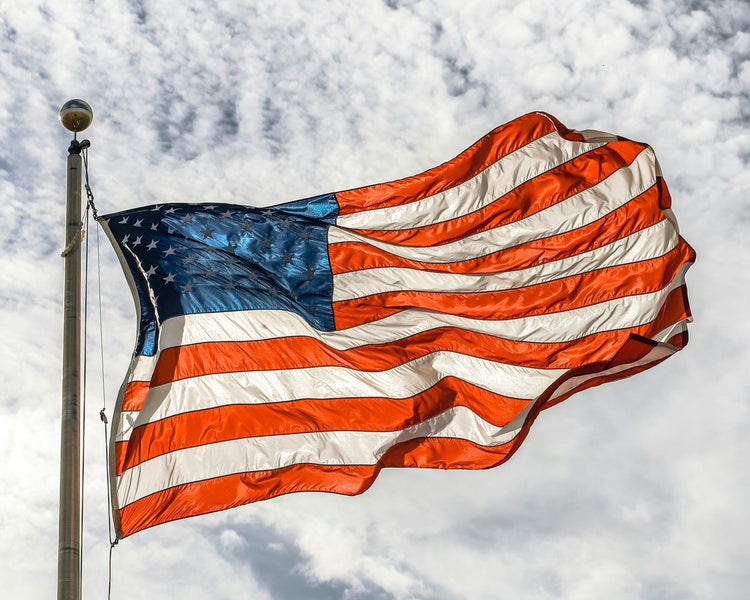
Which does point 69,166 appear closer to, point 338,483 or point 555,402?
point 338,483

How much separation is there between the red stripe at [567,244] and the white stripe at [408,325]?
0.84m

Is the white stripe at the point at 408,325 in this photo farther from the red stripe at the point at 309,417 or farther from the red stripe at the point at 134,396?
the red stripe at the point at 309,417

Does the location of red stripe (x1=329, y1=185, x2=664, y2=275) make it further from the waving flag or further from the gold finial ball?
the gold finial ball

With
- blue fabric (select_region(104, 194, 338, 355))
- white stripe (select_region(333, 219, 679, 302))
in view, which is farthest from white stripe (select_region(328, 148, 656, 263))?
blue fabric (select_region(104, 194, 338, 355))

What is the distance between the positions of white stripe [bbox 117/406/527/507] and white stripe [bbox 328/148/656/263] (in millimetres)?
2410

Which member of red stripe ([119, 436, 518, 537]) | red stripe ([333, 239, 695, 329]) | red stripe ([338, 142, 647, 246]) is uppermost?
red stripe ([338, 142, 647, 246])

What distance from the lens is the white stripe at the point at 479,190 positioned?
13.7 meters

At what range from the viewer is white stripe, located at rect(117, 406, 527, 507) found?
32.6 ft

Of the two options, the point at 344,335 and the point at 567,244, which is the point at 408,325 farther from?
the point at 567,244

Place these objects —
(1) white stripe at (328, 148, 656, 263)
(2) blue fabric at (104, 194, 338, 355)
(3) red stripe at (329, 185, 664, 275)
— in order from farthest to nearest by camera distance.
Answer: (1) white stripe at (328, 148, 656, 263)
(3) red stripe at (329, 185, 664, 275)
(2) blue fabric at (104, 194, 338, 355)

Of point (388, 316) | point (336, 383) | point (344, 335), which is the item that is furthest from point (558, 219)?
point (336, 383)

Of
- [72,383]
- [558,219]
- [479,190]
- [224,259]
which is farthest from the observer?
[479,190]

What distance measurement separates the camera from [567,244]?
44.7ft

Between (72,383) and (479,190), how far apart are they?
22.6ft
